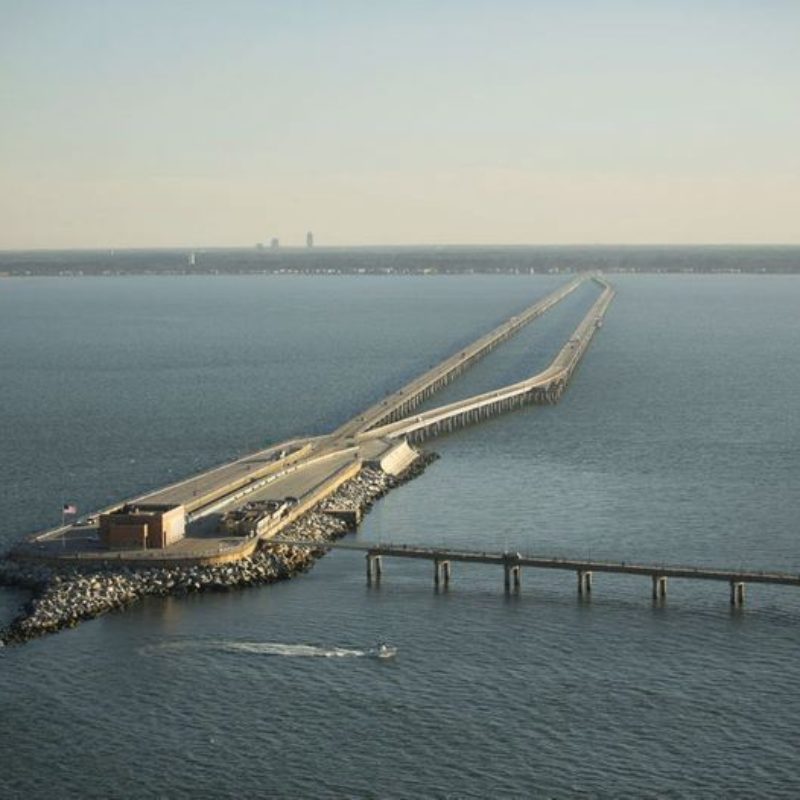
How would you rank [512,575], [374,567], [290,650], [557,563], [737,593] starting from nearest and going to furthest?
[290,650], [737,593], [557,563], [512,575], [374,567]

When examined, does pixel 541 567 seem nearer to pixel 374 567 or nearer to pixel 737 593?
pixel 374 567

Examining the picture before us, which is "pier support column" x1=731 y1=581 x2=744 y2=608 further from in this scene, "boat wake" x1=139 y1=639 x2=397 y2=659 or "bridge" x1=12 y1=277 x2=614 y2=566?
"bridge" x1=12 y1=277 x2=614 y2=566

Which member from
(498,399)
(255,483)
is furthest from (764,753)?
(498,399)

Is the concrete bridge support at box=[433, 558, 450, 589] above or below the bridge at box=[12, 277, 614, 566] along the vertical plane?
below

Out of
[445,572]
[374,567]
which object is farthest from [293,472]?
[445,572]

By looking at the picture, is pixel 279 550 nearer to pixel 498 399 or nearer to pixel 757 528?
pixel 757 528

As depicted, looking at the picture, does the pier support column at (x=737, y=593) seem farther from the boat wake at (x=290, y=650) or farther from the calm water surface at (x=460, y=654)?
the boat wake at (x=290, y=650)

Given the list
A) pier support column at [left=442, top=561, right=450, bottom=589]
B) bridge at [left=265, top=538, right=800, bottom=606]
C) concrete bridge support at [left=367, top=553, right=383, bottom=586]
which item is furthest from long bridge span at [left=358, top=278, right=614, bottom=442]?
pier support column at [left=442, top=561, right=450, bottom=589]
